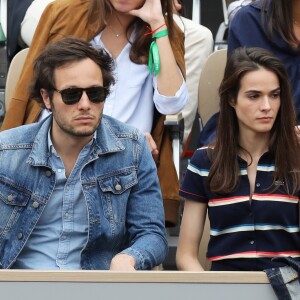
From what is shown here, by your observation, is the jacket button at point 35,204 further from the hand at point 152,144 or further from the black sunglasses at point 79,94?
the hand at point 152,144

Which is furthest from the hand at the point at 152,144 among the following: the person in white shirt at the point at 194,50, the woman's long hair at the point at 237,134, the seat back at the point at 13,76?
the person in white shirt at the point at 194,50

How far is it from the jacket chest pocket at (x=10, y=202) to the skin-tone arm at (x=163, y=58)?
1037 millimetres

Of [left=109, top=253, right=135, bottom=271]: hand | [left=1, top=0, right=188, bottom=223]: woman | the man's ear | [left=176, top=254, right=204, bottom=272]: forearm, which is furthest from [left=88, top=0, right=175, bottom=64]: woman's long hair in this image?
[left=109, top=253, right=135, bottom=271]: hand

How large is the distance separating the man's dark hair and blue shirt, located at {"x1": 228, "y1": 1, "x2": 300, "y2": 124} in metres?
0.82

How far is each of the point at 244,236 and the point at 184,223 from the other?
0.87 feet

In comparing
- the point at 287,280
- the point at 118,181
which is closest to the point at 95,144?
the point at 118,181

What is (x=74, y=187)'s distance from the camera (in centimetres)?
353

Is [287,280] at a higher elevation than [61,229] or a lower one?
higher

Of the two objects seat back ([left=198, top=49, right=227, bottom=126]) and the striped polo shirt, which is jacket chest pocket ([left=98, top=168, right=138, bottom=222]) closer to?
the striped polo shirt

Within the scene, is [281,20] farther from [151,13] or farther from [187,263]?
[187,263]

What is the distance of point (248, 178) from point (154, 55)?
38.2 inches

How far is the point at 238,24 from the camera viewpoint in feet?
14.2

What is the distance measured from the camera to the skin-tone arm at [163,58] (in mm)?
4316

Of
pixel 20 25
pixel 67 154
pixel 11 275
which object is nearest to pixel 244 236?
pixel 67 154
